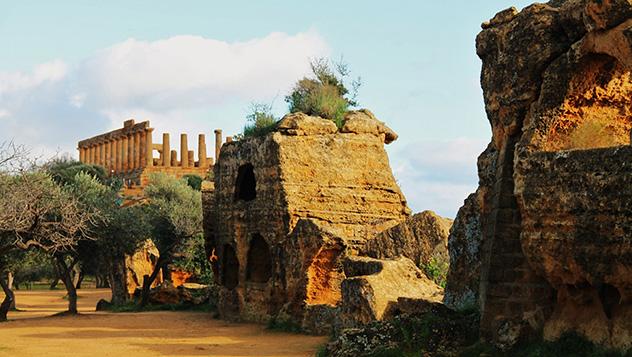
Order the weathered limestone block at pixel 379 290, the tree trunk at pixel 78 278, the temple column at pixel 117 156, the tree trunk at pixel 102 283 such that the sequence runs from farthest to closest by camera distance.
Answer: the temple column at pixel 117 156, the tree trunk at pixel 102 283, the tree trunk at pixel 78 278, the weathered limestone block at pixel 379 290

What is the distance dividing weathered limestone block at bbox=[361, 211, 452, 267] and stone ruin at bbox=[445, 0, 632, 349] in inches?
270

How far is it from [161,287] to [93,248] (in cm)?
262

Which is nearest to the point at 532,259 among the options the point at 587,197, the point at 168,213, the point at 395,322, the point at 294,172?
the point at 587,197

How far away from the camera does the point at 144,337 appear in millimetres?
18531

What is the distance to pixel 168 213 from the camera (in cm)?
3356

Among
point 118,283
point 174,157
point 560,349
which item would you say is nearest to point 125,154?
point 174,157

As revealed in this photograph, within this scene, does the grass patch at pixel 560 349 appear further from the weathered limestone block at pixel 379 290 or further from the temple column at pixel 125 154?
the temple column at pixel 125 154

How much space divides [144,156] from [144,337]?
5486 centimetres

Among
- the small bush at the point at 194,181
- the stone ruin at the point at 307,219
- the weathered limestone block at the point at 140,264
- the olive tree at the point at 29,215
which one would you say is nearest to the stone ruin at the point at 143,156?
the small bush at the point at 194,181

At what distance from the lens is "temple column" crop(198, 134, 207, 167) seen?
73.4 m

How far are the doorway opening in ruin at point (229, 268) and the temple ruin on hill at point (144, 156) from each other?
45.9 meters

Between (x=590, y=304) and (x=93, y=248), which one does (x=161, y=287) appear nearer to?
(x=93, y=248)

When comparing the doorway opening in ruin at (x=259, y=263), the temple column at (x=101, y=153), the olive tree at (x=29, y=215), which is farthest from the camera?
the temple column at (x=101, y=153)

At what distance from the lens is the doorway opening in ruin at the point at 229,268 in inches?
914
